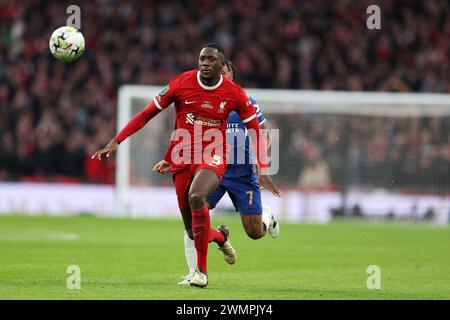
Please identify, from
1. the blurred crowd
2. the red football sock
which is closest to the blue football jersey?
the red football sock

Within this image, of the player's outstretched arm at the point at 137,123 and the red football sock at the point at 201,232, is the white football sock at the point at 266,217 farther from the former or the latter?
the player's outstretched arm at the point at 137,123

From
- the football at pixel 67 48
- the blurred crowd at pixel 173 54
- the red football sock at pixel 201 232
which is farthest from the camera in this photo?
the blurred crowd at pixel 173 54

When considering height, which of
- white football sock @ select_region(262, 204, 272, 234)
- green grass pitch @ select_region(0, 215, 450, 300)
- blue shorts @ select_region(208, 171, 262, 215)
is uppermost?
blue shorts @ select_region(208, 171, 262, 215)

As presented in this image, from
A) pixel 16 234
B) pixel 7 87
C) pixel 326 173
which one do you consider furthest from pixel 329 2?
pixel 16 234

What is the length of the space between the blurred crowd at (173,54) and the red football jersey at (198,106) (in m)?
13.1

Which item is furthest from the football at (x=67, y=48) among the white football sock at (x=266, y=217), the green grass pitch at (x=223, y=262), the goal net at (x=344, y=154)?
the goal net at (x=344, y=154)

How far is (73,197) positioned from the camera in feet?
74.5

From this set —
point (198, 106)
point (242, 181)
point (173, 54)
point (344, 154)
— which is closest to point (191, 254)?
point (242, 181)

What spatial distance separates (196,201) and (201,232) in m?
0.37

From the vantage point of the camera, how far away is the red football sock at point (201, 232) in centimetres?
948

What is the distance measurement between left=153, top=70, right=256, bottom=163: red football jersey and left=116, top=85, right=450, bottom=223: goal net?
12336 mm

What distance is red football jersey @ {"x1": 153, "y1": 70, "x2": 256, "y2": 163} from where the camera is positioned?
9.79 metres

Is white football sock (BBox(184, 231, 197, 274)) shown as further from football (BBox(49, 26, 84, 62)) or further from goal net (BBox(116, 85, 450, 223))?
goal net (BBox(116, 85, 450, 223))
